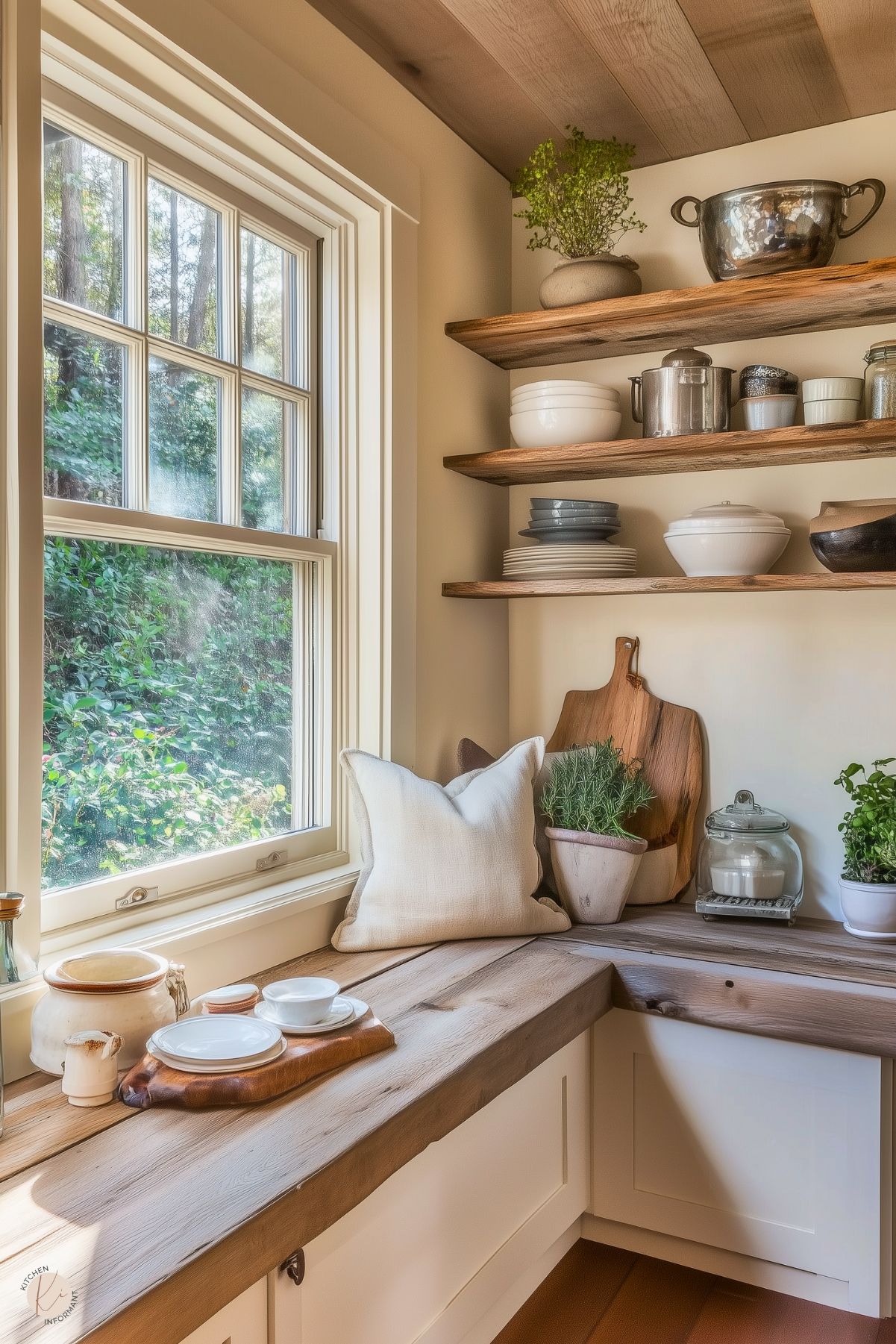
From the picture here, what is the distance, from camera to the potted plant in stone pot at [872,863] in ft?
6.97

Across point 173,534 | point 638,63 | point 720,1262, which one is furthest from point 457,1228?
point 638,63

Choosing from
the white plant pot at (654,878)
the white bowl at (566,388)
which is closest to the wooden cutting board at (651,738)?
the white plant pot at (654,878)

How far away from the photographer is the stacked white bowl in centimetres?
240

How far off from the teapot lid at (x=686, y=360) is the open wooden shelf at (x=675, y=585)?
1.55ft

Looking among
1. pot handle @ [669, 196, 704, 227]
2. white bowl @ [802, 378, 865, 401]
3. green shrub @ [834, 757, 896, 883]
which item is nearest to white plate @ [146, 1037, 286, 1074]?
green shrub @ [834, 757, 896, 883]

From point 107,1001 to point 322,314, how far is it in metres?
1.47

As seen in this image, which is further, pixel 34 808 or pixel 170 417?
pixel 170 417

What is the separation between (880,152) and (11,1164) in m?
2.56

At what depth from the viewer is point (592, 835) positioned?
2184 millimetres

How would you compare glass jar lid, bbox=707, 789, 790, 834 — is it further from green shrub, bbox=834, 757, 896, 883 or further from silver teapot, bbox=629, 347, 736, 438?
silver teapot, bbox=629, 347, 736, 438

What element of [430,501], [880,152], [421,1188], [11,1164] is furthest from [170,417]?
[880,152]

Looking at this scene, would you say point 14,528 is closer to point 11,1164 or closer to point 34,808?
point 34,808

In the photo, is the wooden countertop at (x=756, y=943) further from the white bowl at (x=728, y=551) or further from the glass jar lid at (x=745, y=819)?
the white bowl at (x=728, y=551)

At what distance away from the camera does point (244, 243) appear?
1988 mm
